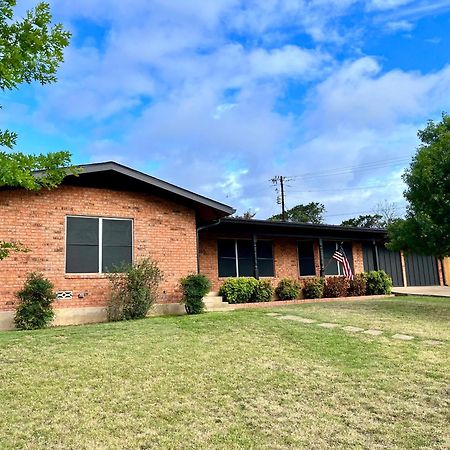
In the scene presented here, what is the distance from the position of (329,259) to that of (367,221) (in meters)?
33.4

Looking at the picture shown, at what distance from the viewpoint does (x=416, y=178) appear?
11.0 m

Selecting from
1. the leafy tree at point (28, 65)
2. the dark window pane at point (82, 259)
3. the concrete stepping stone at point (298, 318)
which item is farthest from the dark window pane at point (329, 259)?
the leafy tree at point (28, 65)

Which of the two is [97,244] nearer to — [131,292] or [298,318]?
[131,292]

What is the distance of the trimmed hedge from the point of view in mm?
13383

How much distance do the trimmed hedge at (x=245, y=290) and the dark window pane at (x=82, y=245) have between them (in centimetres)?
453

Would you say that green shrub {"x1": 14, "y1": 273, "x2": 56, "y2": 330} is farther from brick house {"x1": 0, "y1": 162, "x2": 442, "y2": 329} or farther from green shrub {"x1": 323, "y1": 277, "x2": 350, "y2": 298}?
green shrub {"x1": 323, "y1": 277, "x2": 350, "y2": 298}

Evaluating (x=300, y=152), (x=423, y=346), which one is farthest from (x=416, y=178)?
(x=300, y=152)

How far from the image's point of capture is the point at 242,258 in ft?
51.7

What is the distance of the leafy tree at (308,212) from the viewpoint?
154 ft

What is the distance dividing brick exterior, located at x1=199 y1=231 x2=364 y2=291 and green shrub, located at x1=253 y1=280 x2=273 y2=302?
59.7 inches

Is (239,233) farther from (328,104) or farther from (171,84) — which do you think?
(328,104)

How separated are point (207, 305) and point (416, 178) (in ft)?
21.6

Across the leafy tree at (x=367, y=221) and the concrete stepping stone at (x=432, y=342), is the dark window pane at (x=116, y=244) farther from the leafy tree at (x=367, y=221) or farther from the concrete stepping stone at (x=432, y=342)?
the leafy tree at (x=367, y=221)

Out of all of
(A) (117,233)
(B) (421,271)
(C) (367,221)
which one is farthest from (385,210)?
(A) (117,233)
